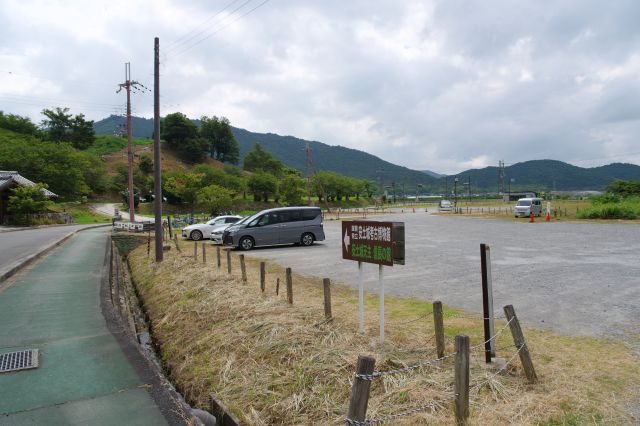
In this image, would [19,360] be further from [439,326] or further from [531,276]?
[531,276]

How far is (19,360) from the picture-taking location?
5.35m

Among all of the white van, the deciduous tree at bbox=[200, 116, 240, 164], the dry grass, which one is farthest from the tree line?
the dry grass

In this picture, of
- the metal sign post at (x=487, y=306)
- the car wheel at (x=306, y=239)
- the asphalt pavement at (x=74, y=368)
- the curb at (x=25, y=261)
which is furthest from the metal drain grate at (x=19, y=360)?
the car wheel at (x=306, y=239)

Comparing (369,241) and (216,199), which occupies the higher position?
(216,199)

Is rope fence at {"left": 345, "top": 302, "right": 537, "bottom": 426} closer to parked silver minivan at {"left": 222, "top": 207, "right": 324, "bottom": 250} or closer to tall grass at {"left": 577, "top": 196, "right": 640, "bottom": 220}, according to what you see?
parked silver minivan at {"left": 222, "top": 207, "right": 324, "bottom": 250}

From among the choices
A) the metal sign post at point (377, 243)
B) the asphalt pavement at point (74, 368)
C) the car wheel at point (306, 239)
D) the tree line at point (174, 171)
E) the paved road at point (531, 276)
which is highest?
the tree line at point (174, 171)

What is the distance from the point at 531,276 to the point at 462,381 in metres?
7.41

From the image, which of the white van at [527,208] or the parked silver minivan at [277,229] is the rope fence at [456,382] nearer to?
the parked silver minivan at [277,229]

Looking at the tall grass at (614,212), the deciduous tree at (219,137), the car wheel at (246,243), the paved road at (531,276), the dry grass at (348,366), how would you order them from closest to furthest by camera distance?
the dry grass at (348,366), the paved road at (531,276), the car wheel at (246,243), the tall grass at (614,212), the deciduous tree at (219,137)

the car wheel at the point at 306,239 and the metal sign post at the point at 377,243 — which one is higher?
the metal sign post at the point at 377,243

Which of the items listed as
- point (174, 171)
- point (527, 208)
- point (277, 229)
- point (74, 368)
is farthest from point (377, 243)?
point (174, 171)

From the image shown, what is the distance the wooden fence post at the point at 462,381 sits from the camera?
345 centimetres

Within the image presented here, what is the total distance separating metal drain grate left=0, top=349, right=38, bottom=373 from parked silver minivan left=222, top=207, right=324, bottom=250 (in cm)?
1126

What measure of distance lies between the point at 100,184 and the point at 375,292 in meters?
62.3
